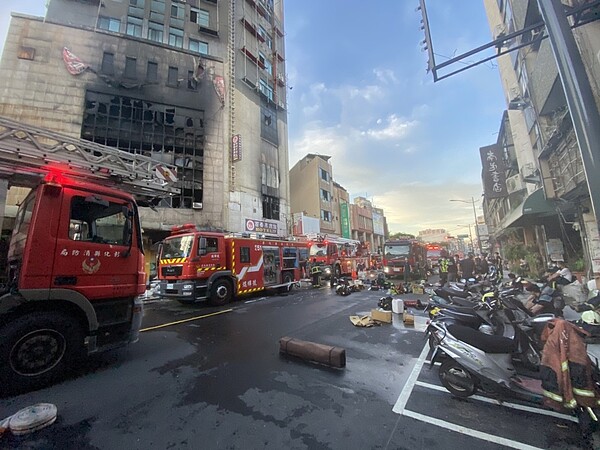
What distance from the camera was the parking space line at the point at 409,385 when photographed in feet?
10.1

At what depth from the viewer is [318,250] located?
56.2 feet

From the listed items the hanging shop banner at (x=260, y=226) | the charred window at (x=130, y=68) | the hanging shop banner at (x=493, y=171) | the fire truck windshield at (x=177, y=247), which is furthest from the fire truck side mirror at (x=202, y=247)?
the hanging shop banner at (x=493, y=171)

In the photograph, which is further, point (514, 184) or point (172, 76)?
point (172, 76)

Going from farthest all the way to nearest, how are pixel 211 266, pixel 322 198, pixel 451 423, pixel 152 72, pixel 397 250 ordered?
pixel 322 198 < pixel 152 72 < pixel 397 250 < pixel 211 266 < pixel 451 423

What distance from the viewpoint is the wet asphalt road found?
8.25ft

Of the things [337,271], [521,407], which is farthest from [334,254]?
[521,407]

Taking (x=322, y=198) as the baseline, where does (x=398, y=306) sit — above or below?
below

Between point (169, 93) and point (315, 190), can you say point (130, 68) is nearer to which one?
point (169, 93)

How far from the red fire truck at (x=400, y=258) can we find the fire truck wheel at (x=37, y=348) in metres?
15.5

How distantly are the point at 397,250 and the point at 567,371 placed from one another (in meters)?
15.0

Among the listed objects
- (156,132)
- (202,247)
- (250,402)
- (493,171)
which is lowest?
(250,402)

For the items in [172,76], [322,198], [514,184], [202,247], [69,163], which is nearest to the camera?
[69,163]

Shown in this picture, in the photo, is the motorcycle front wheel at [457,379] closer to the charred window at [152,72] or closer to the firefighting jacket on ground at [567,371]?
the firefighting jacket on ground at [567,371]

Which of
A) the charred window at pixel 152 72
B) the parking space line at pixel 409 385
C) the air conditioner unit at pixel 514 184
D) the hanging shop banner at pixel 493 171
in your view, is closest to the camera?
the parking space line at pixel 409 385
